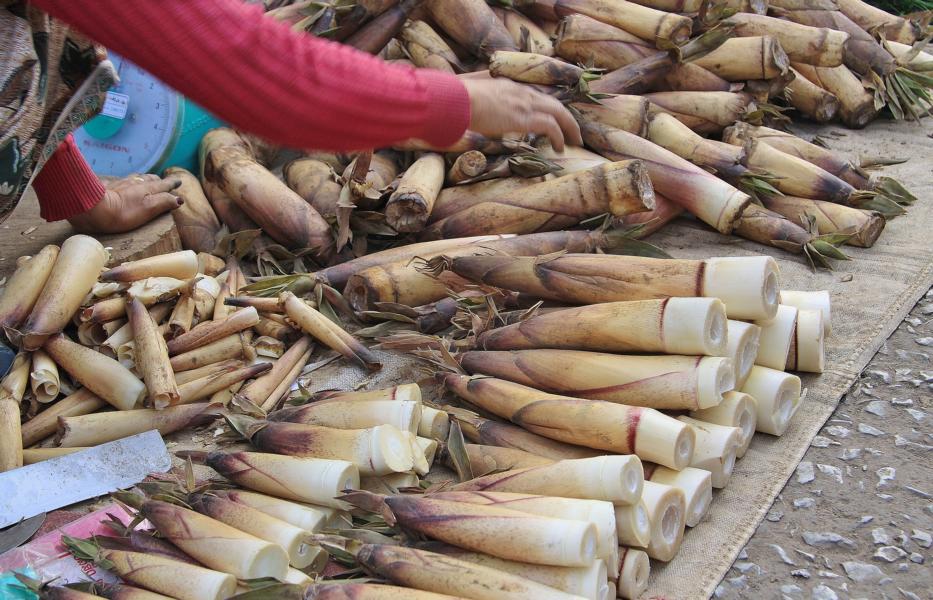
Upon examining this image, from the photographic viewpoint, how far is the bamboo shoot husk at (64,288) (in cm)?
280

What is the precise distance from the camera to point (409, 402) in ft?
7.80

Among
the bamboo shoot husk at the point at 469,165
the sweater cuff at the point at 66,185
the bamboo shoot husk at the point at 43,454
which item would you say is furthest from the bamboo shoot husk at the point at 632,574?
the sweater cuff at the point at 66,185

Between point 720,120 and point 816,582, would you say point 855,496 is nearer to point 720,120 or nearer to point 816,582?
point 816,582

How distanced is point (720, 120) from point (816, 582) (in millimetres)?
2480

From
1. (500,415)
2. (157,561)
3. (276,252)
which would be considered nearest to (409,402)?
(500,415)

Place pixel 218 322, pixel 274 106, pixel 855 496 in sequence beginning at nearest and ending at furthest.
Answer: pixel 274 106 → pixel 855 496 → pixel 218 322

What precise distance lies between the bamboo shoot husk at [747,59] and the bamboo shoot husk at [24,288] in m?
2.82

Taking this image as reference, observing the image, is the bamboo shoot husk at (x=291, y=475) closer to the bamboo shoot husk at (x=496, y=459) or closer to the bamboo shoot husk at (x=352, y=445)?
the bamboo shoot husk at (x=352, y=445)

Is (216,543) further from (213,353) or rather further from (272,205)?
(272,205)

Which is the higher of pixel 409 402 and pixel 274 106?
pixel 274 106

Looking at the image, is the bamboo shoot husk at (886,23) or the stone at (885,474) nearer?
the stone at (885,474)

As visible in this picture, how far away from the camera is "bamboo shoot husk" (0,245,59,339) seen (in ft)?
9.32

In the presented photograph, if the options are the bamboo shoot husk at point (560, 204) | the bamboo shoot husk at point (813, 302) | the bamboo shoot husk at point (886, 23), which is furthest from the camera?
the bamboo shoot husk at point (886, 23)

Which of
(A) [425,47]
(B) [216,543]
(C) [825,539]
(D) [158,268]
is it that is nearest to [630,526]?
(C) [825,539]
